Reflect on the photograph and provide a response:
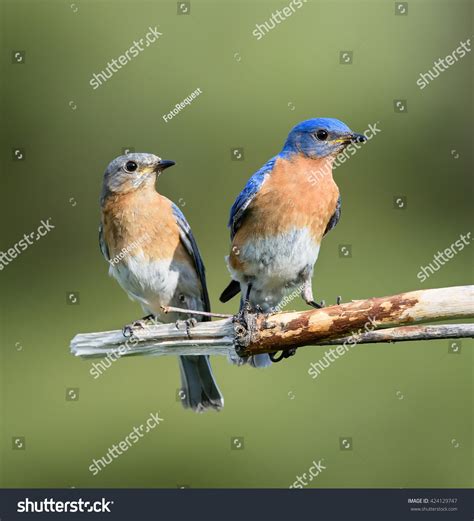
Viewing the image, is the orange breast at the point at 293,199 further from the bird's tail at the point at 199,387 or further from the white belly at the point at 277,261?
the bird's tail at the point at 199,387

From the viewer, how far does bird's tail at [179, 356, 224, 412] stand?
7.90 m

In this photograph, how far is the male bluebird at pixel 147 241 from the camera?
23.2 feet

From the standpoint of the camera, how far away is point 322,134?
632 centimetres

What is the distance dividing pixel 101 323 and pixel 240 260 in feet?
21.2

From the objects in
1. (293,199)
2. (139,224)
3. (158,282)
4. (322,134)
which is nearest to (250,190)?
(293,199)

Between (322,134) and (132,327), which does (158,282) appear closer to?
(132,327)

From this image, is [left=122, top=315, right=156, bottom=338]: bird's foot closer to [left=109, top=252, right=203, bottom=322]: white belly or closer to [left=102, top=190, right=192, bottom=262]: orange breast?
[left=109, top=252, right=203, bottom=322]: white belly

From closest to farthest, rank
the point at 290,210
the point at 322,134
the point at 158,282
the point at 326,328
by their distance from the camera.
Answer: the point at 326,328
the point at 322,134
the point at 290,210
the point at 158,282

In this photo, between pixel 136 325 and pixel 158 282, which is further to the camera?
pixel 158 282

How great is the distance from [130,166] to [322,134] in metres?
1.55

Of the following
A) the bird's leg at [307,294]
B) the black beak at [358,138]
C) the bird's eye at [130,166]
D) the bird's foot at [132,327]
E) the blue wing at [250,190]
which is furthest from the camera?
the bird's eye at [130,166]

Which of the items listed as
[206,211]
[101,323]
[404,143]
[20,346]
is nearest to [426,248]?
[404,143]

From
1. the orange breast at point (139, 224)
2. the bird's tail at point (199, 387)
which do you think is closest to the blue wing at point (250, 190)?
the orange breast at point (139, 224)
